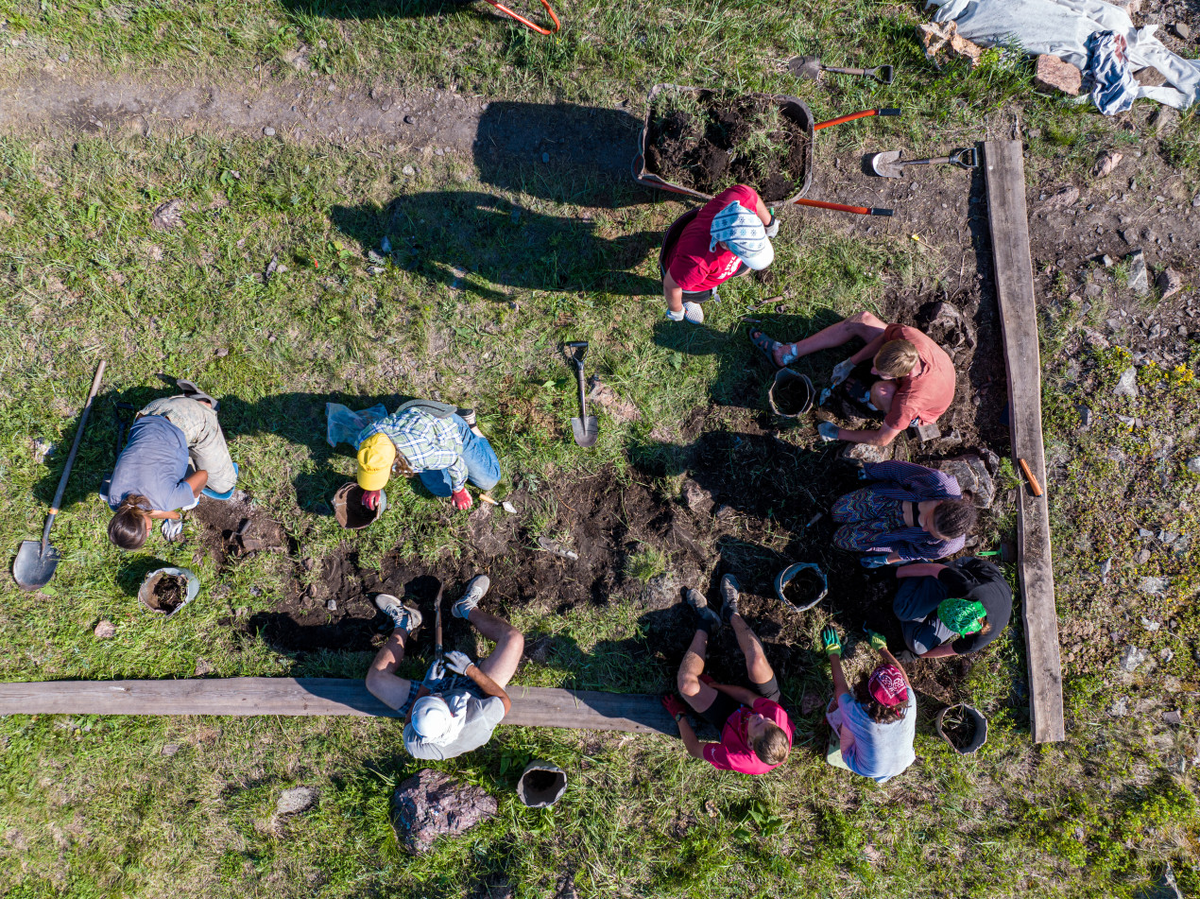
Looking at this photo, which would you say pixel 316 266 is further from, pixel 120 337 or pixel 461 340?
pixel 120 337

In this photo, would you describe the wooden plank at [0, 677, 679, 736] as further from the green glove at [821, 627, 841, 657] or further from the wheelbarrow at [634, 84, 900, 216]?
the wheelbarrow at [634, 84, 900, 216]

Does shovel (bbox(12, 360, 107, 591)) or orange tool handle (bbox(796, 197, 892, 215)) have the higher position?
orange tool handle (bbox(796, 197, 892, 215))

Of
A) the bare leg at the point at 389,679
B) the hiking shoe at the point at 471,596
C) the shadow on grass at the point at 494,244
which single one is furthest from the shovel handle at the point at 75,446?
the hiking shoe at the point at 471,596

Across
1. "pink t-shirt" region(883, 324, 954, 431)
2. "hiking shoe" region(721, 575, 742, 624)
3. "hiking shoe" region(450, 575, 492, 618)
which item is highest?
"pink t-shirt" region(883, 324, 954, 431)

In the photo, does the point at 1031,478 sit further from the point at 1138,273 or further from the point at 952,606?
the point at 1138,273

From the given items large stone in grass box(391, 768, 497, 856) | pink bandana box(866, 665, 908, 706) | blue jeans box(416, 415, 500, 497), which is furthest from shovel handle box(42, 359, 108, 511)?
pink bandana box(866, 665, 908, 706)

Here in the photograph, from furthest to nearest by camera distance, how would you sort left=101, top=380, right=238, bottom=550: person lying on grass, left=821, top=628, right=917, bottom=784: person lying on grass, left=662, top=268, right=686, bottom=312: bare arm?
left=821, top=628, right=917, bottom=784: person lying on grass < left=662, top=268, right=686, bottom=312: bare arm < left=101, top=380, right=238, bottom=550: person lying on grass
